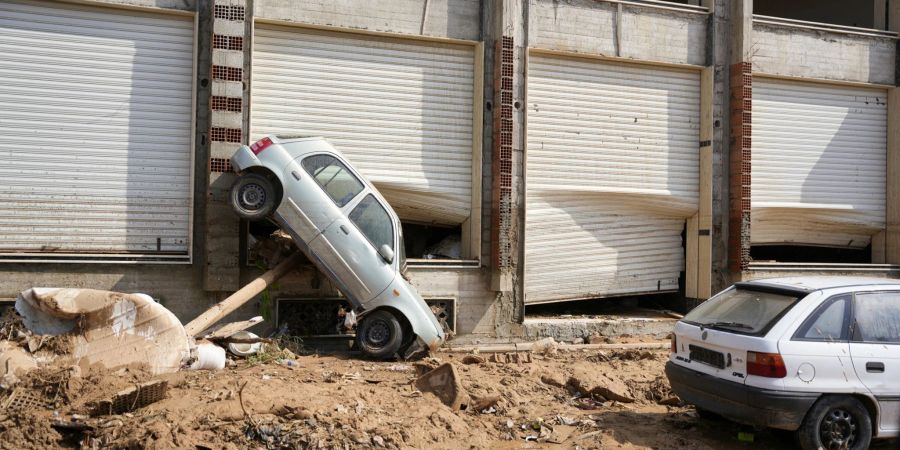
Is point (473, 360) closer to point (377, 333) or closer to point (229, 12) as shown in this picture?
point (377, 333)

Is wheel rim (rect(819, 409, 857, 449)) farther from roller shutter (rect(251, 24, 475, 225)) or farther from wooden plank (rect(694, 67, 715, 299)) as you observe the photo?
wooden plank (rect(694, 67, 715, 299))

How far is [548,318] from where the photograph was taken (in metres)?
12.7

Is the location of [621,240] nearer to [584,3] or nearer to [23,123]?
[584,3]

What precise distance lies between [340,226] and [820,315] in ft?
18.5

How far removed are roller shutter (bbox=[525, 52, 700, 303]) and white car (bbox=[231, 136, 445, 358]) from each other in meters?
3.32

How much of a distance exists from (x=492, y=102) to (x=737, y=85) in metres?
4.66

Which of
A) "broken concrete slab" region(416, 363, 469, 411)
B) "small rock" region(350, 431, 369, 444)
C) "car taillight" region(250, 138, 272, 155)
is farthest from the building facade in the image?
"small rock" region(350, 431, 369, 444)

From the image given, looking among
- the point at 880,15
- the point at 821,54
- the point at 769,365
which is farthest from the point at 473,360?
the point at 880,15

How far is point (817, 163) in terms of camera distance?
14.3m

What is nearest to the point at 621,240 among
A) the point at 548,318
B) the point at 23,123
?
the point at 548,318

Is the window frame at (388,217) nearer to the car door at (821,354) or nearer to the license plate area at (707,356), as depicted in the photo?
the license plate area at (707,356)

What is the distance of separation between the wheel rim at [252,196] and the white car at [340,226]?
13 millimetres

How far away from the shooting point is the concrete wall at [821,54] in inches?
542

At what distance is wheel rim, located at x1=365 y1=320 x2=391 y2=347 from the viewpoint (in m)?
9.75
